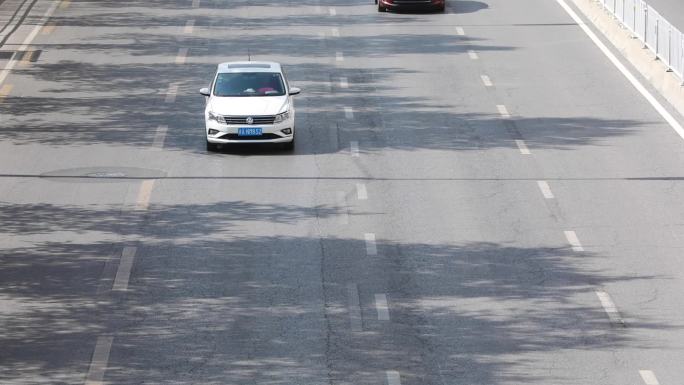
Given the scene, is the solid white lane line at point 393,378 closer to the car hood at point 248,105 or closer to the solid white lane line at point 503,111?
the car hood at point 248,105

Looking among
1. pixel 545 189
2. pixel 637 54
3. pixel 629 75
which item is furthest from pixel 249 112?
pixel 637 54

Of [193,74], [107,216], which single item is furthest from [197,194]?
[193,74]

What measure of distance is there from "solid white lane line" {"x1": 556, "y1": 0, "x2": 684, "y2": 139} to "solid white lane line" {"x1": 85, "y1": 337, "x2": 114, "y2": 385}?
15.4m

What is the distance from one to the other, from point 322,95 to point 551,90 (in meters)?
5.14

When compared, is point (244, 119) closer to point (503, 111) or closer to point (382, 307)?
point (503, 111)

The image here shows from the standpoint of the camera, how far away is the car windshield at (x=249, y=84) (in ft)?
102

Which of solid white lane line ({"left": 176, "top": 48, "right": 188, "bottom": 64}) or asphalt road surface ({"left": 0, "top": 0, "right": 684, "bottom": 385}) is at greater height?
asphalt road surface ({"left": 0, "top": 0, "right": 684, "bottom": 385})

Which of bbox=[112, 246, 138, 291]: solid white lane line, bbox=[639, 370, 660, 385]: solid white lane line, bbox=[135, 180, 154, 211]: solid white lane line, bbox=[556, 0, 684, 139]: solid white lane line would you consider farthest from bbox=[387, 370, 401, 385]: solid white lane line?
bbox=[556, 0, 684, 139]: solid white lane line

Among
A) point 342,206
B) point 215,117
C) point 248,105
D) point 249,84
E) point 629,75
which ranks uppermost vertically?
point 249,84

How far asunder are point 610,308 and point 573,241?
11.3 ft

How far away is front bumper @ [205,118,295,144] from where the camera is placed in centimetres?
3031

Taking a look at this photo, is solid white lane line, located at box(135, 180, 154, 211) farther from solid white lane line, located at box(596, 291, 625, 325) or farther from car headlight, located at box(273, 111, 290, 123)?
solid white lane line, located at box(596, 291, 625, 325)

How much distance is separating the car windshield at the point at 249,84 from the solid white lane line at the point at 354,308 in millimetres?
9930

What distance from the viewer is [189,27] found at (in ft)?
143
